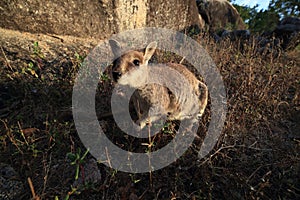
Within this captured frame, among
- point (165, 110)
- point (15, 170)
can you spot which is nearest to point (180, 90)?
point (165, 110)

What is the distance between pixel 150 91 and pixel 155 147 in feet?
2.81

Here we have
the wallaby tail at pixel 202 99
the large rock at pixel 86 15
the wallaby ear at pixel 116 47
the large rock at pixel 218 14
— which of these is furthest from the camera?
the large rock at pixel 218 14

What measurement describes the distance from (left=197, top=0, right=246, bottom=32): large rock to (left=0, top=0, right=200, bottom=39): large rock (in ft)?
9.38

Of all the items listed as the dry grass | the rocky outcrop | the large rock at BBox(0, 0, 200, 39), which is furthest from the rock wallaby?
the rocky outcrop

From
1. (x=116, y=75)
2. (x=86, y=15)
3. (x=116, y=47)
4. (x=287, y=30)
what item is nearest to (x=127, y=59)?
(x=116, y=75)

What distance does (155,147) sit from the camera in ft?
8.71

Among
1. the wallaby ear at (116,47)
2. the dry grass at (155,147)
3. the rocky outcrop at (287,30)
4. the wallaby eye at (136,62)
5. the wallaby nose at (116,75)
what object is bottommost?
the dry grass at (155,147)

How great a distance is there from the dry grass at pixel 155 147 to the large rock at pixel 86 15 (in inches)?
33.1

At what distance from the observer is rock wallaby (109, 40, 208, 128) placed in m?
2.88

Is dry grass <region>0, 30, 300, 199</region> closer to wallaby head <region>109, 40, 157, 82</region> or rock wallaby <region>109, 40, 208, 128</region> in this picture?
rock wallaby <region>109, 40, 208, 128</region>

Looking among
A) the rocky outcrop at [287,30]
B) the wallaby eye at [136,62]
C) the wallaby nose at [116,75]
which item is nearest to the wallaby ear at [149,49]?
the wallaby eye at [136,62]

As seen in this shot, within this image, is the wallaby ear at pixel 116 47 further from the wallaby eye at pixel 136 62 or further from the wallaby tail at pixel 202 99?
the wallaby tail at pixel 202 99

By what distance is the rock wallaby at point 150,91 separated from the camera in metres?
2.88

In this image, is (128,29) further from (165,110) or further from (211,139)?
(211,139)
